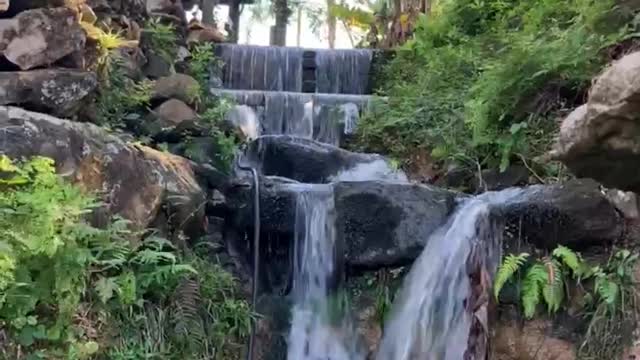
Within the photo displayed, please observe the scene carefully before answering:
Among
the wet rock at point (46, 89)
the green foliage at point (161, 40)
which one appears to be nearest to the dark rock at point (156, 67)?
the green foliage at point (161, 40)

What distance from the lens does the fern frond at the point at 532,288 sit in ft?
17.9

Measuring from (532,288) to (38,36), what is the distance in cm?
441

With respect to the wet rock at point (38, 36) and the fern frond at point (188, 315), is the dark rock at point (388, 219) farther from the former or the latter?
the wet rock at point (38, 36)

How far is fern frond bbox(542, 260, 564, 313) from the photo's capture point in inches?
217

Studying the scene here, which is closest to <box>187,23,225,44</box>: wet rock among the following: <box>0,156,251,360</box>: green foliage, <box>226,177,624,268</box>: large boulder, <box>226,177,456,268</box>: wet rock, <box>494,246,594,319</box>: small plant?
<box>226,177,624,268</box>: large boulder

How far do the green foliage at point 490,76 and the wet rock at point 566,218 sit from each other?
129 cm

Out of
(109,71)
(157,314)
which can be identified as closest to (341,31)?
(109,71)

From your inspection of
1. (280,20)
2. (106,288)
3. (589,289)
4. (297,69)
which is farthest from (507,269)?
(280,20)

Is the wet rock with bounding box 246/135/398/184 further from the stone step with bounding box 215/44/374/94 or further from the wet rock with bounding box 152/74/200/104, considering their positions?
the stone step with bounding box 215/44/374/94

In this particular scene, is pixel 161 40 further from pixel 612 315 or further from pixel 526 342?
pixel 612 315

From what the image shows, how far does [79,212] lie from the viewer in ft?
16.6

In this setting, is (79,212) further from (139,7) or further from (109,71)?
(139,7)

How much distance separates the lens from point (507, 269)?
551cm

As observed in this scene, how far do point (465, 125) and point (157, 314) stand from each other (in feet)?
16.0
